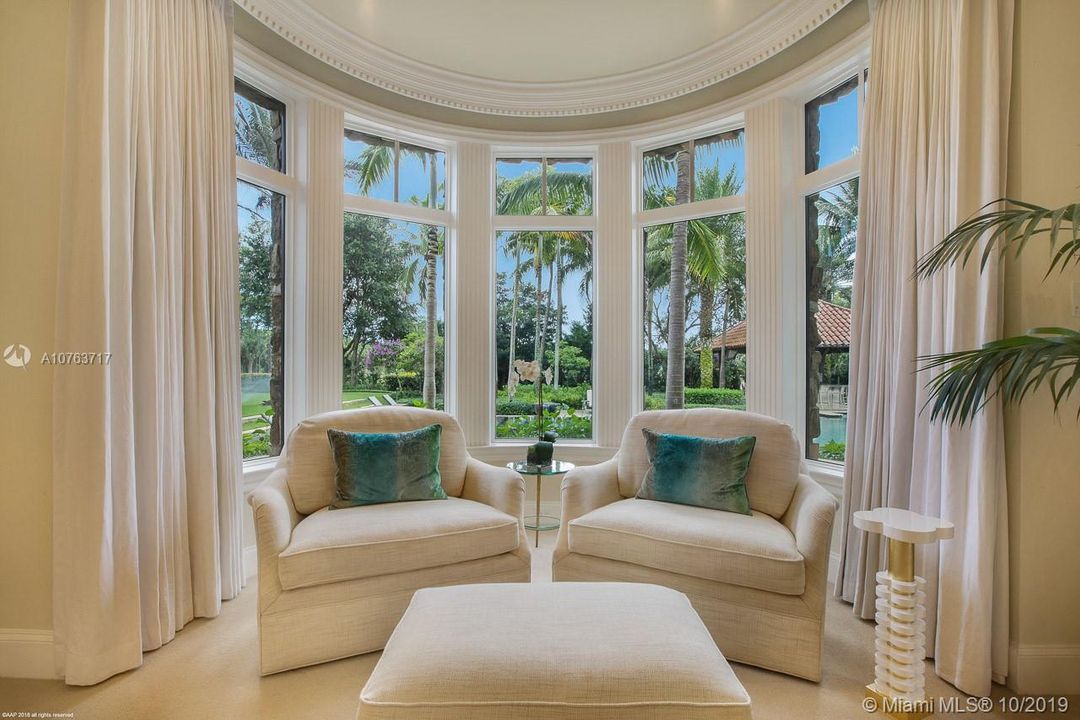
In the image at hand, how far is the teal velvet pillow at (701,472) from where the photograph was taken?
257 cm

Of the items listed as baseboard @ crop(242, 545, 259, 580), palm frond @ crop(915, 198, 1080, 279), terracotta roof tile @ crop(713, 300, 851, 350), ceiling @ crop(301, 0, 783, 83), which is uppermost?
ceiling @ crop(301, 0, 783, 83)

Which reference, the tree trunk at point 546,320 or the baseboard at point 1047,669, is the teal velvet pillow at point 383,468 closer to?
the tree trunk at point 546,320

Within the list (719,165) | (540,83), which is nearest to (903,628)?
(719,165)

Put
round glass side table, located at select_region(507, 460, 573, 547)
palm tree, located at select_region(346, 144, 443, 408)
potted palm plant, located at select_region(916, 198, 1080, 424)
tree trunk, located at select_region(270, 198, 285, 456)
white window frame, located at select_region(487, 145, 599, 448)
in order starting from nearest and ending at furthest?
potted palm plant, located at select_region(916, 198, 1080, 424) < round glass side table, located at select_region(507, 460, 573, 547) < tree trunk, located at select_region(270, 198, 285, 456) < palm tree, located at select_region(346, 144, 443, 408) < white window frame, located at select_region(487, 145, 599, 448)

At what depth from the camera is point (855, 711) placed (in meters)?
1.88

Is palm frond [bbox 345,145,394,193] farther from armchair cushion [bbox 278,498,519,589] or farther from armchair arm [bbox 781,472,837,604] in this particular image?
armchair arm [bbox 781,472,837,604]

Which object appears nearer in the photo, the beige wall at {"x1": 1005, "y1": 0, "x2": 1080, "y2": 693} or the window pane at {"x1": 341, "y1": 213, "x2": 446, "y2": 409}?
the beige wall at {"x1": 1005, "y1": 0, "x2": 1080, "y2": 693}

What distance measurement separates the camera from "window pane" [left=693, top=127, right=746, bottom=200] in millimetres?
3801

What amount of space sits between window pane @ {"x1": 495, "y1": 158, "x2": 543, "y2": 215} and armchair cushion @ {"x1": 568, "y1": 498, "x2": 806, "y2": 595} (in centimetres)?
250

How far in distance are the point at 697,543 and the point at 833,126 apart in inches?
103

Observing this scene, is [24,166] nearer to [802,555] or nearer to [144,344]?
[144,344]

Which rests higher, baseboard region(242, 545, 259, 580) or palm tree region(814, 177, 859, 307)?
palm tree region(814, 177, 859, 307)

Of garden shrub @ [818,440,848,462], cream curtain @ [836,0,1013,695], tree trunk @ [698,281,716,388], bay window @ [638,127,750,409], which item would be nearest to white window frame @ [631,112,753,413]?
bay window @ [638,127,750,409]

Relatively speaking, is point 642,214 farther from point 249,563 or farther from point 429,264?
point 249,563
